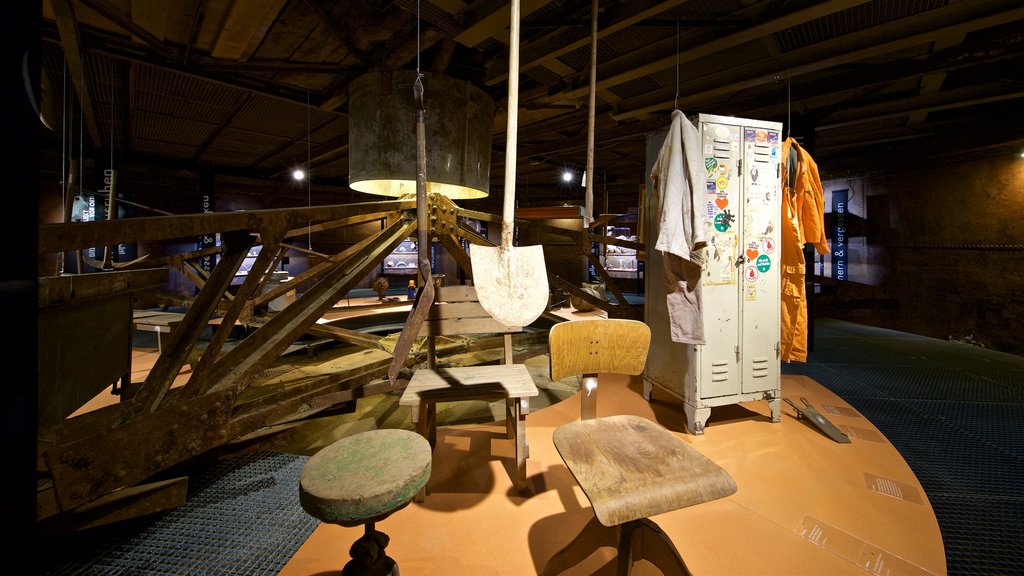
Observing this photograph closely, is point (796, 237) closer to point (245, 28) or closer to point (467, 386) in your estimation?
point (467, 386)

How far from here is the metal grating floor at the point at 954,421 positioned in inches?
81.6

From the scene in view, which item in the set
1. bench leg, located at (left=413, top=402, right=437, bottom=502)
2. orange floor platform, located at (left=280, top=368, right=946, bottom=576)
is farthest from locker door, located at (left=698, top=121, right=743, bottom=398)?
bench leg, located at (left=413, top=402, right=437, bottom=502)

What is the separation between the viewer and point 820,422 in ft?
10.6

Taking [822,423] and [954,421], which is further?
[954,421]

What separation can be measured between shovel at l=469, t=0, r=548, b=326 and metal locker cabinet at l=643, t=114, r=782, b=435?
1572 millimetres

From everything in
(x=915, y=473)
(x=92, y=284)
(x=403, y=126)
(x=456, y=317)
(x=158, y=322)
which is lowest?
(x=915, y=473)

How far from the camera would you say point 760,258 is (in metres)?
3.28

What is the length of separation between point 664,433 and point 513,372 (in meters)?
1.15

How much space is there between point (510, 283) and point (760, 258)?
7.90 ft

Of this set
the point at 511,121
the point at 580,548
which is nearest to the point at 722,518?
the point at 580,548

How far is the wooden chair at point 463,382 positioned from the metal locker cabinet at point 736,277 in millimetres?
1662

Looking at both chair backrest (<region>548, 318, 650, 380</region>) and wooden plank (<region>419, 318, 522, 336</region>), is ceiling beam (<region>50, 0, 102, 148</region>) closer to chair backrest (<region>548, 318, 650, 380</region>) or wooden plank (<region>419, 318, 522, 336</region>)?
wooden plank (<region>419, 318, 522, 336</region>)

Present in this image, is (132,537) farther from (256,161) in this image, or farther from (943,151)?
(943,151)

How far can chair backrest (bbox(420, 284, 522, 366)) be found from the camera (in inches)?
111
